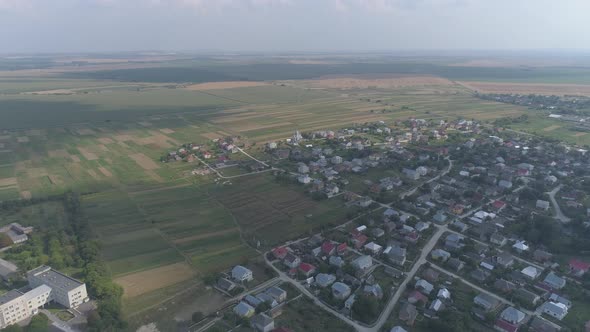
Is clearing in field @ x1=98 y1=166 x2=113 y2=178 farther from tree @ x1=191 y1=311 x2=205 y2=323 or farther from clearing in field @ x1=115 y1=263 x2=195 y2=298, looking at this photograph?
tree @ x1=191 y1=311 x2=205 y2=323

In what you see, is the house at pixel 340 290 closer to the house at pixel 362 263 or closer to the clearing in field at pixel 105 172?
the house at pixel 362 263

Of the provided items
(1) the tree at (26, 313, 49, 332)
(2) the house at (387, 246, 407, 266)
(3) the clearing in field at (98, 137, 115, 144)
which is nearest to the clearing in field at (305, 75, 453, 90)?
(3) the clearing in field at (98, 137, 115, 144)

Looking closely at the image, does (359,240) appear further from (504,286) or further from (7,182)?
(7,182)

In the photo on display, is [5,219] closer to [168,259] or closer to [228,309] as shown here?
[168,259]

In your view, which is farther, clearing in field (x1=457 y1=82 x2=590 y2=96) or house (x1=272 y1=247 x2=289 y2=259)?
clearing in field (x1=457 y1=82 x2=590 y2=96)

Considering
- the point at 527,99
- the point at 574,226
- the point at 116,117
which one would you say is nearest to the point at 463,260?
the point at 574,226

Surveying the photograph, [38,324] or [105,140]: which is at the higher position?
[38,324]

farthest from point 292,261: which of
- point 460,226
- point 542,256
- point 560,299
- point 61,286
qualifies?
point 542,256
